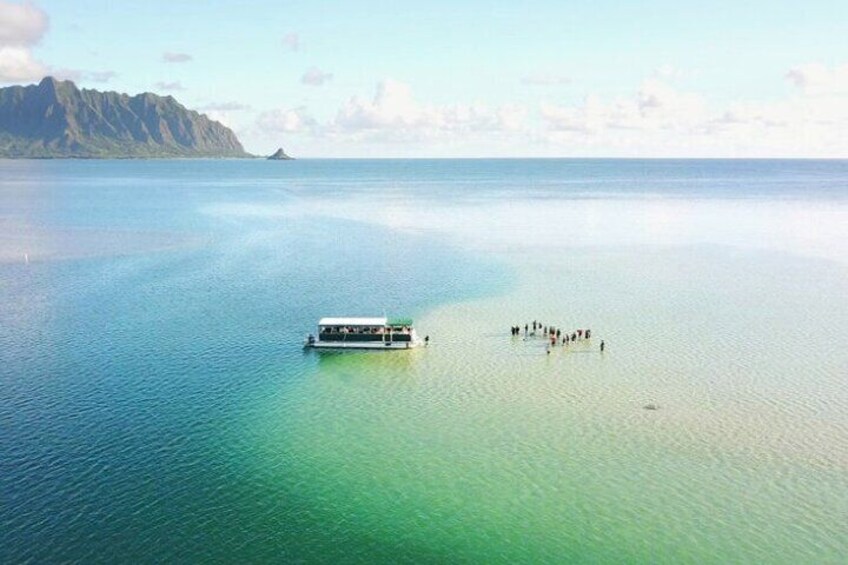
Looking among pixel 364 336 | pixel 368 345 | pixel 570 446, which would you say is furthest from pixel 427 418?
pixel 364 336

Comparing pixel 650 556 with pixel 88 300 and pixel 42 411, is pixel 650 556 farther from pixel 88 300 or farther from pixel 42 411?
pixel 88 300

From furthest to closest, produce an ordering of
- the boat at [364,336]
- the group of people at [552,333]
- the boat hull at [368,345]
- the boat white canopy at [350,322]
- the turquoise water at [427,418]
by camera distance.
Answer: the group of people at [552,333] < the boat white canopy at [350,322] < the boat at [364,336] < the boat hull at [368,345] < the turquoise water at [427,418]

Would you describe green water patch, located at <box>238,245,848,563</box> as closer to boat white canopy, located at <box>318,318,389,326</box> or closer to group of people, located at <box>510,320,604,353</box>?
group of people, located at <box>510,320,604,353</box>

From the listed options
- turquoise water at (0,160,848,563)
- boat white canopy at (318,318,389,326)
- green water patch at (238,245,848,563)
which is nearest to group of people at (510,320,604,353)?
green water patch at (238,245,848,563)

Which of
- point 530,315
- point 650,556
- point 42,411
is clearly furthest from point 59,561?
point 530,315

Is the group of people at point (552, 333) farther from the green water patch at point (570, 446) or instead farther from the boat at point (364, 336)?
the boat at point (364, 336)

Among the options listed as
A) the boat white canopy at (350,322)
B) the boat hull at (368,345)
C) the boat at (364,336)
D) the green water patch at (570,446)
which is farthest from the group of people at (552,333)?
the boat white canopy at (350,322)

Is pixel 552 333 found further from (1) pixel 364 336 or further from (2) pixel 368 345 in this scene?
(1) pixel 364 336
